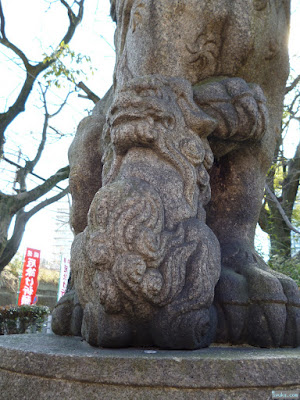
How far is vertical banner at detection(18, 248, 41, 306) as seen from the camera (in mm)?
9477

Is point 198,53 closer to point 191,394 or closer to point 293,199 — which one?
point 191,394

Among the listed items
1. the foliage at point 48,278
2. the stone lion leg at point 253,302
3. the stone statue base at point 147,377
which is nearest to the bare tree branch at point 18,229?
the foliage at point 48,278

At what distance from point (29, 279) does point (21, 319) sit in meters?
2.84

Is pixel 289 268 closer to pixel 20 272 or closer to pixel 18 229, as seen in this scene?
pixel 18 229

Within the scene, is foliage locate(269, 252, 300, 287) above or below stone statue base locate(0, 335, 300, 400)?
above

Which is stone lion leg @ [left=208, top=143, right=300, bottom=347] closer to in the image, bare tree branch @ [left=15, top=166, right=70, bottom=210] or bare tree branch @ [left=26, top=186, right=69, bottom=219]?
bare tree branch @ [left=15, top=166, right=70, bottom=210]

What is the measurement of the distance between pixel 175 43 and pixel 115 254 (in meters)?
0.97

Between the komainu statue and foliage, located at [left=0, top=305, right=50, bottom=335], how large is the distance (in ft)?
17.4

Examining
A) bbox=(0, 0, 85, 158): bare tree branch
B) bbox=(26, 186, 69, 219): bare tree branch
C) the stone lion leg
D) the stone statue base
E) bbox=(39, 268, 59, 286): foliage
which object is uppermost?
bbox=(0, 0, 85, 158): bare tree branch

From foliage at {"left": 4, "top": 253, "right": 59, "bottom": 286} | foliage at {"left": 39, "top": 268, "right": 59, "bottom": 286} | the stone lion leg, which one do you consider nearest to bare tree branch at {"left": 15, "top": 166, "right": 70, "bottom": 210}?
the stone lion leg

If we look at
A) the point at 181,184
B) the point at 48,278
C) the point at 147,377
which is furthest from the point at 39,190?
the point at 48,278

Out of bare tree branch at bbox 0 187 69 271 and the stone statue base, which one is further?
bare tree branch at bbox 0 187 69 271

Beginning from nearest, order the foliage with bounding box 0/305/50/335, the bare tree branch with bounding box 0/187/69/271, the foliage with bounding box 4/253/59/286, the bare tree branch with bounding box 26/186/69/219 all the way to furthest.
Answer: the foliage with bounding box 0/305/50/335
the bare tree branch with bounding box 0/187/69/271
the bare tree branch with bounding box 26/186/69/219
the foliage with bounding box 4/253/59/286

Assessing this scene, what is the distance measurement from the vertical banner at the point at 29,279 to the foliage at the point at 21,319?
8.27ft
